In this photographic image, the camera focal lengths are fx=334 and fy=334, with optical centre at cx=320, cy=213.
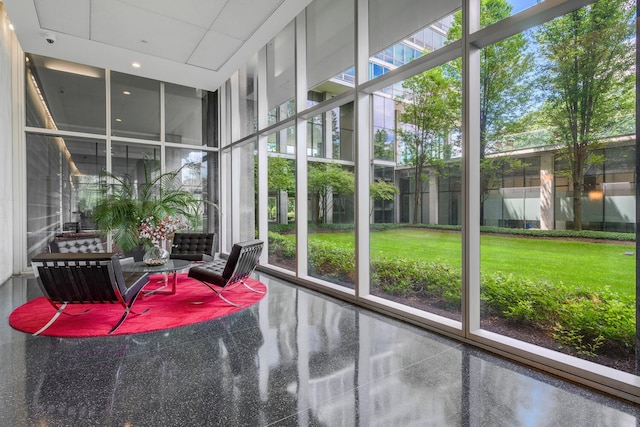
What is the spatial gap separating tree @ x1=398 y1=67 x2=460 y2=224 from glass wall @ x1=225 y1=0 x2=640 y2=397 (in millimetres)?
17

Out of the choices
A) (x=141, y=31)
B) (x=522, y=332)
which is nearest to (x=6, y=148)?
(x=141, y=31)

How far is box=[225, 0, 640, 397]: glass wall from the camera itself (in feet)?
8.51

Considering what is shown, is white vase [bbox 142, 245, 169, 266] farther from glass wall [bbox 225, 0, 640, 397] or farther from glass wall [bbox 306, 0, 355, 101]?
glass wall [bbox 306, 0, 355, 101]

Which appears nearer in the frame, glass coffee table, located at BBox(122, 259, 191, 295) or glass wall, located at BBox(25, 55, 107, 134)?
glass coffee table, located at BBox(122, 259, 191, 295)

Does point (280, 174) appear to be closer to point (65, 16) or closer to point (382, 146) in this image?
point (382, 146)

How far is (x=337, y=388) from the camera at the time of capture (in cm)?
238

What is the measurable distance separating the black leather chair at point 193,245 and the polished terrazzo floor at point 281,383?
280 centimetres

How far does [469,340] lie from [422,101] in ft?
9.19

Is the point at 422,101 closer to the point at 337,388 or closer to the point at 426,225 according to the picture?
the point at 426,225

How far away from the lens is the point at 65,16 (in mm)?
4742

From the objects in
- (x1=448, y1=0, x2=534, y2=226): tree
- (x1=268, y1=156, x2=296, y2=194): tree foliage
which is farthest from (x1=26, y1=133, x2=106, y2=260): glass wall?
(x1=448, y1=0, x2=534, y2=226): tree

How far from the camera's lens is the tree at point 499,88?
3.13 m

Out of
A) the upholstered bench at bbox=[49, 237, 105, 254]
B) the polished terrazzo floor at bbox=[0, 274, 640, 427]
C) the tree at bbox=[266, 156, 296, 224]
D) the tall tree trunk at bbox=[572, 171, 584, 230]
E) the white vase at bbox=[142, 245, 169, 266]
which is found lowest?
the polished terrazzo floor at bbox=[0, 274, 640, 427]

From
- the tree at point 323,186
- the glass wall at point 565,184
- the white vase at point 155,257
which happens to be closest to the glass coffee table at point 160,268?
the white vase at point 155,257
